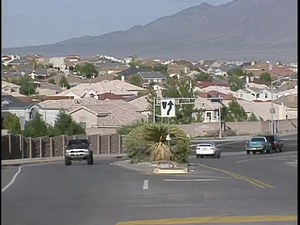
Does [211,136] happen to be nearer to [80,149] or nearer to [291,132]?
[291,132]

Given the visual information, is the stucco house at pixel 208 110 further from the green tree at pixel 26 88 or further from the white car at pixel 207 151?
the white car at pixel 207 151

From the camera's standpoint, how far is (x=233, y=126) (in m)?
90.3

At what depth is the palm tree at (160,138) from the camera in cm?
3416

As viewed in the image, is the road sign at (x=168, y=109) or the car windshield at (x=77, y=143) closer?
the road sign at (x=168, y=109)

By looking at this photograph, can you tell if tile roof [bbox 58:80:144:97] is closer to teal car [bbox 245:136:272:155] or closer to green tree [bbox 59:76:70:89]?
green tree [bbox 59:76:70:89]

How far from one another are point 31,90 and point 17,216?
92.7 m

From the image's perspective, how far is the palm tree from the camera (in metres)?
34.2

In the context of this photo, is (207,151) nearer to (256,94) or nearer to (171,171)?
(171,171)

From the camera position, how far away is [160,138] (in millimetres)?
34500

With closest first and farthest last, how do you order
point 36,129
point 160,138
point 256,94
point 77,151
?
point 160,138, point 77,151, point 36,129, point 256,94

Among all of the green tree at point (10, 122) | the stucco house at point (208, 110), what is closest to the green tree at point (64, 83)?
the stucco house at point (208, 110)

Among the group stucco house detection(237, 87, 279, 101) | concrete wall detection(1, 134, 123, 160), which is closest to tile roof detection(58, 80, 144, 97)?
stucco house detection(237, 87, 279, 101)

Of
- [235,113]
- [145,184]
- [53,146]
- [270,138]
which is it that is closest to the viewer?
[145,184]

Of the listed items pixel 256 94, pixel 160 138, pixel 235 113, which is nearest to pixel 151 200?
pixel 160 138
